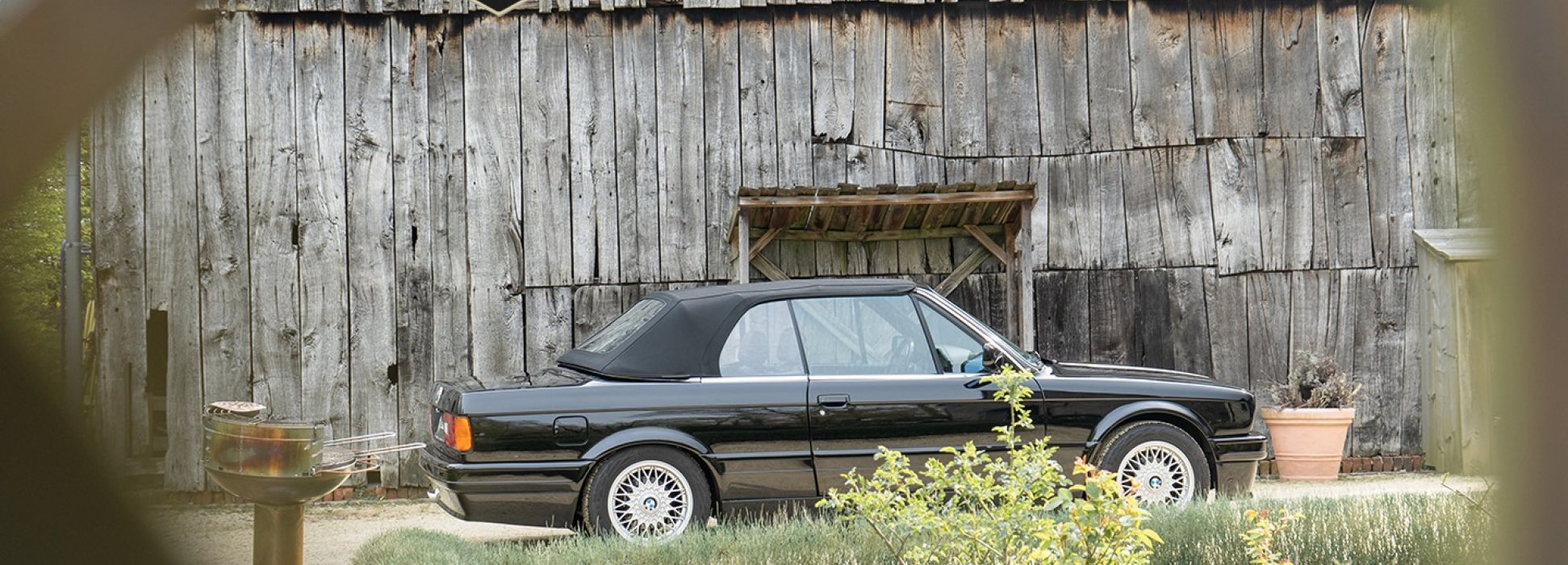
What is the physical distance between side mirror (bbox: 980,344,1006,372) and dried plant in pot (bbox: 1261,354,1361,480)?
153 inches

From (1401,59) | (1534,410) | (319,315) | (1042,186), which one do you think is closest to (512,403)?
(319,315)

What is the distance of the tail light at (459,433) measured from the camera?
6.54 metres

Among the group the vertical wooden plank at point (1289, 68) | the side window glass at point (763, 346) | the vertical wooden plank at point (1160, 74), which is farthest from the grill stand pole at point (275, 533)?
the vertical wooden plank at point (1289, 68)

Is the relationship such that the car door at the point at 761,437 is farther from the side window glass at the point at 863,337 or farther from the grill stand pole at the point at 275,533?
the grill stand pole at the point at 275,533

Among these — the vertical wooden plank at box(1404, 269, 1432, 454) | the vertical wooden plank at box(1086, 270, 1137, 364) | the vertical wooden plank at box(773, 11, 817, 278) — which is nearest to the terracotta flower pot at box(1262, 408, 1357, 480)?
the vertical wooden plank at box(1404, 269, 1432, 454)

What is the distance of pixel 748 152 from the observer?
1024cm

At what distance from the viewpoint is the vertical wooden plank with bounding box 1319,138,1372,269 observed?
10.5 meters

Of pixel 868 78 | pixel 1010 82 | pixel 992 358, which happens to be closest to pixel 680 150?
pixel 868 78

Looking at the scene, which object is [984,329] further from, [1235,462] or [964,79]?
[964,79]

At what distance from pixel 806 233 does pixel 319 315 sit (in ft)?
12.6

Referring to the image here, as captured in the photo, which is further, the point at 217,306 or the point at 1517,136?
the point at 217,306

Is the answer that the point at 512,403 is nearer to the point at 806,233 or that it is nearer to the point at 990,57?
the point at 806,233

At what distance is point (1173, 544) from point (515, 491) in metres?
3.25

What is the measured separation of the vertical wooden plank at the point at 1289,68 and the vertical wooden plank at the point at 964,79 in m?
2.33
